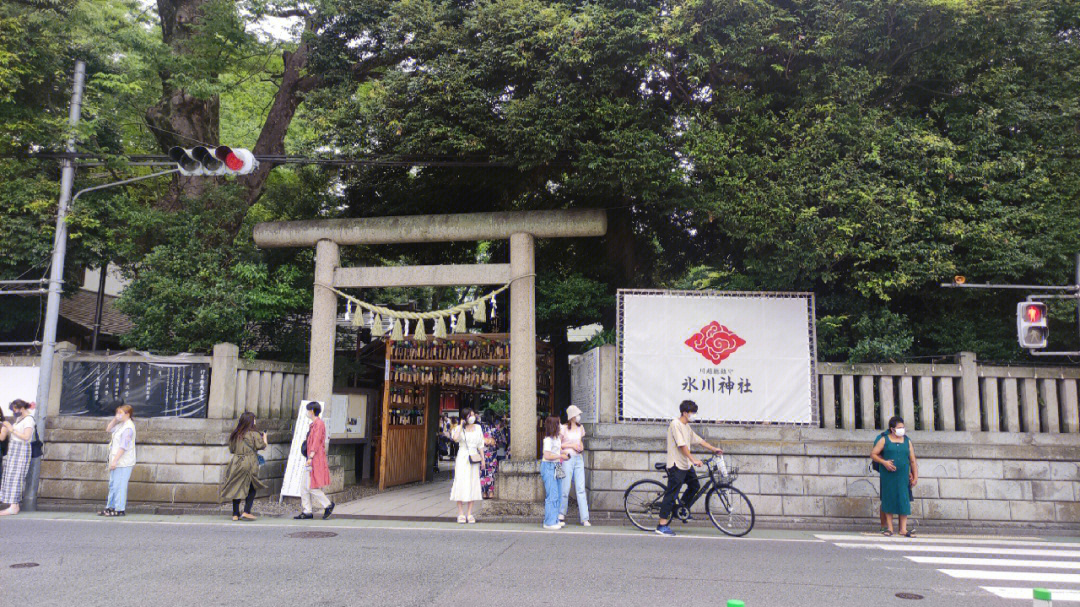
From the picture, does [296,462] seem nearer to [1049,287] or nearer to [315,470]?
[315,470]

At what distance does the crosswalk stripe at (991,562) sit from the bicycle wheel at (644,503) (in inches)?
136

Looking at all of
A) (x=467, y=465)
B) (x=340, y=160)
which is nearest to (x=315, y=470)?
(x=467, y=465)

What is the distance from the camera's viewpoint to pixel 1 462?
12.1 m

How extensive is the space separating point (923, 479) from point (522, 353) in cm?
670

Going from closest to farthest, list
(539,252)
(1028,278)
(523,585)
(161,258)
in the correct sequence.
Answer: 1. (523,585)
2. (1028,278)
3. (161,258)
4. (539,252)

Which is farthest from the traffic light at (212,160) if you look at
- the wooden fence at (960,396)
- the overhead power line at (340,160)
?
the wooden fence at (960,396)

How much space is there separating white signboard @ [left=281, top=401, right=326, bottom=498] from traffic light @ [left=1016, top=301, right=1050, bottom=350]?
10818mm

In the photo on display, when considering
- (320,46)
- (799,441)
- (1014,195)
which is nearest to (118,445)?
(320,46)

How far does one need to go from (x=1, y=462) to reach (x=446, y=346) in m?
8.07

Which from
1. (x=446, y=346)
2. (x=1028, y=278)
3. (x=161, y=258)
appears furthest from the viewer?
(x=446, y=346)

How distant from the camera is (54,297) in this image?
13023 mm

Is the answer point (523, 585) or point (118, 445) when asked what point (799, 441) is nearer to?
point (523, 585)

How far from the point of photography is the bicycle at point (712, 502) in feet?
34.8

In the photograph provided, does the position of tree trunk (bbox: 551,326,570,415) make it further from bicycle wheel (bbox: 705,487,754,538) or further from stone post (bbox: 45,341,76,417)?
stone post (bbox: 45,341,76,417)
